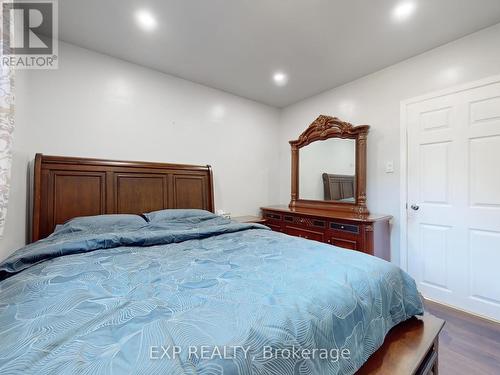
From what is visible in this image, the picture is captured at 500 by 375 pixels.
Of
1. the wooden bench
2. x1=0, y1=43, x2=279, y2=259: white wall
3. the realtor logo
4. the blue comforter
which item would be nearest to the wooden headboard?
x1=0, y1=43, x2=279, y2=259: white wall

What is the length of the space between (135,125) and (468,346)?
3592 mm

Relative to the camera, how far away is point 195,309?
0.77 m

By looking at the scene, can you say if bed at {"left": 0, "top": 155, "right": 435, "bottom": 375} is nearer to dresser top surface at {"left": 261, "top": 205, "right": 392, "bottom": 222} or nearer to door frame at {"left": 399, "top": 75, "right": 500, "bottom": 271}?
dresser top surface at {"left": 261, "top": 205, "right": 392, "bottom": 222}

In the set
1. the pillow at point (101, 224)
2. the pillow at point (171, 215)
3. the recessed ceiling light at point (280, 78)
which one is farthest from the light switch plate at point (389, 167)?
the pillow at point (101, 224)

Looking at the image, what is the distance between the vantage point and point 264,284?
0.96 metres

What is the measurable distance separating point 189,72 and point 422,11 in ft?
7.63

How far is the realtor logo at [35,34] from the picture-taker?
176 cm

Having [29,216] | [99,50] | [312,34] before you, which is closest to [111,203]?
[29,216]

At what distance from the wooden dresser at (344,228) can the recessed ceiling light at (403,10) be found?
1.79 m

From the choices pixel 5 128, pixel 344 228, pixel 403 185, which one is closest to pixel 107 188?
pixel 5 128

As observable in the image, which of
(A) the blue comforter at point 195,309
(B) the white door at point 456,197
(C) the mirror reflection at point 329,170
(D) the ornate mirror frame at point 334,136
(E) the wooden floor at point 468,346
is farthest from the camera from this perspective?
(C) the mirror reflection at point 329,170

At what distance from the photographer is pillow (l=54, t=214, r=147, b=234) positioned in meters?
1.82

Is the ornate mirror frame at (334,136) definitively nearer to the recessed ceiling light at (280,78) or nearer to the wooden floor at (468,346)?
the recessed ceiling light at (280,78)

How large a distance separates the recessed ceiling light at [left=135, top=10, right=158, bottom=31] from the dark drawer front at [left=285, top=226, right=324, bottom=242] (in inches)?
106
